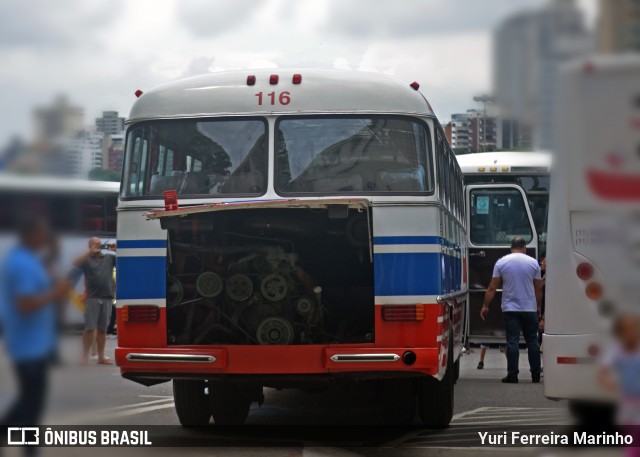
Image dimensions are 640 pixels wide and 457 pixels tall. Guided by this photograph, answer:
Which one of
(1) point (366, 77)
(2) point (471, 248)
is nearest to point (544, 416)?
(1) point (366, 77)

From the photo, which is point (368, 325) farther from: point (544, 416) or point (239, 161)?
point (544, 416)

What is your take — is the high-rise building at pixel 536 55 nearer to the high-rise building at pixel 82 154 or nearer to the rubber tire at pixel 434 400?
the high-rise building at pixel 82 154

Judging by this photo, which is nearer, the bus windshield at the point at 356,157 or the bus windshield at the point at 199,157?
the bus windshield at the point at 356,157

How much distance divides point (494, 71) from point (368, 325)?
668 cm

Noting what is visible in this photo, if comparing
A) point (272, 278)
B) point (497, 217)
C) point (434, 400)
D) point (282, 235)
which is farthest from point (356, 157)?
point (497, 217)

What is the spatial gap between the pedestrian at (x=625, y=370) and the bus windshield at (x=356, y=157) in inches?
263

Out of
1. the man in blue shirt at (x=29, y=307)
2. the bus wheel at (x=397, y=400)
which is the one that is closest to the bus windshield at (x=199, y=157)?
the bus wheel at (x=397, y=400)

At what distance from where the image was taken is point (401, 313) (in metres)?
9.05

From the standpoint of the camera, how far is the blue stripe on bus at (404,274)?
9.09 meters

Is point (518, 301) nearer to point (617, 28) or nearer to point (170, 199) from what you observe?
point (170, 199)

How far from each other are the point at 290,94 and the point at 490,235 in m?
9.82

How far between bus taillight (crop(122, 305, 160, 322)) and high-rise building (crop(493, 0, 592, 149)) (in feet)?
22.6

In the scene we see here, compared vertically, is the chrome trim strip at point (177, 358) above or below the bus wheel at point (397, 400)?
above

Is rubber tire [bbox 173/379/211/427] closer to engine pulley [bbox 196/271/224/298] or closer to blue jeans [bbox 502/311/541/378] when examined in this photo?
engine pulley [bbox 196/271/224/298]
